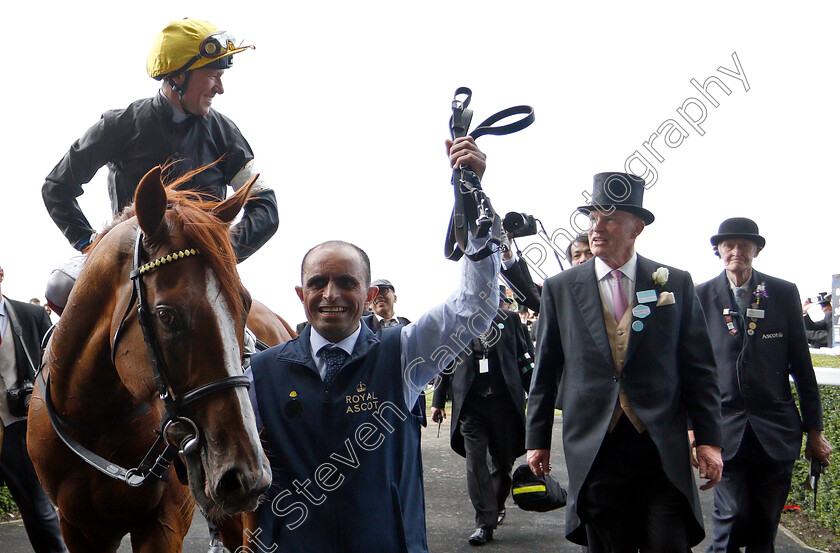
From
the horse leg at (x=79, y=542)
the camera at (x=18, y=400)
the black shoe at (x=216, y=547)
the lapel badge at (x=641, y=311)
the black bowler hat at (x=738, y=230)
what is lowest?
the black shoe at (x=216, y=547)

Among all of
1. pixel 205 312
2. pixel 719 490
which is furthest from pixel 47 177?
pixel 719 490

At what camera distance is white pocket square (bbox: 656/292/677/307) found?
3.84 meters

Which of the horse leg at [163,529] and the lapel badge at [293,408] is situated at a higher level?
the lapel badge at [293,408]

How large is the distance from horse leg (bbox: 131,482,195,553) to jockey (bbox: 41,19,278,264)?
114cm

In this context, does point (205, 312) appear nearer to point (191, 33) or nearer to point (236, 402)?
point (236, 402)

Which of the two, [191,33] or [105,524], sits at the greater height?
[191,33]

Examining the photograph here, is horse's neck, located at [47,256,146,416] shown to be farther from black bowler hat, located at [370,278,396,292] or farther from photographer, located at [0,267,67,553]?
black bowler hat, located at [370,278,396,292]

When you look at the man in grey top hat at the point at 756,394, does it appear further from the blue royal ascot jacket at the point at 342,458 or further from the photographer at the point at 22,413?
the photographer at the point at 22,413

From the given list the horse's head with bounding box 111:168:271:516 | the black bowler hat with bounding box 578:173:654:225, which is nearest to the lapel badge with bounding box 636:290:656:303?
the black bowler hat with bounding box 578:173:654:225

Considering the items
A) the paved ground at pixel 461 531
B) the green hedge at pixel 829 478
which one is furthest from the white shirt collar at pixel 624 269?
the green hedge at pixel 829 478

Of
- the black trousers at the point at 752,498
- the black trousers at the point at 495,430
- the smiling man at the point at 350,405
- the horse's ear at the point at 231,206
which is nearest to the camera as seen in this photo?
the smiling man at the point at 350,405

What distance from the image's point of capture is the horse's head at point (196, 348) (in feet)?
7.41

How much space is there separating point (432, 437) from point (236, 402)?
1102 cm

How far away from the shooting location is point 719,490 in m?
5.20
